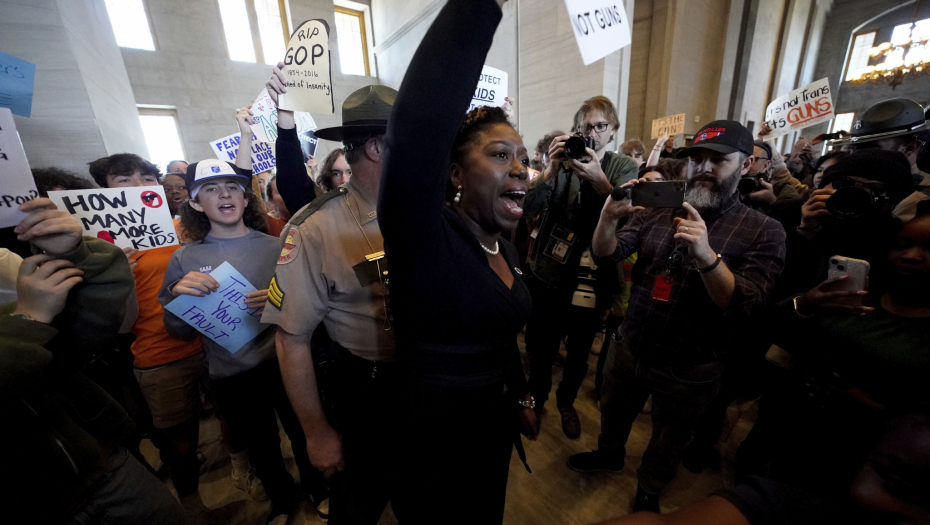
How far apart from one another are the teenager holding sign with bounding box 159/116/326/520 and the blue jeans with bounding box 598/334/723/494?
1.92 meters

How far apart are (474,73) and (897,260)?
68.4 inches

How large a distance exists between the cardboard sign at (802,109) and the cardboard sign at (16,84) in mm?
6053

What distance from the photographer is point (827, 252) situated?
1.81m

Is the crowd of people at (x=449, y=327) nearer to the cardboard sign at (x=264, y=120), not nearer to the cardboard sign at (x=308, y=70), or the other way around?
the cardboard sign at (x=308, y=70)

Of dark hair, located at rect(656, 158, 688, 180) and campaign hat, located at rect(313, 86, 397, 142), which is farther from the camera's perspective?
dark hair, located at rect(656, 158, 688, 180)

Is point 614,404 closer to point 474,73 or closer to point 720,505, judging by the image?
point 720,505

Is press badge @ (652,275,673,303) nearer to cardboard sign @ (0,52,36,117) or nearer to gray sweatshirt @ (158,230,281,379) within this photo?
gray sweatshirt @ (158,230,281,379)

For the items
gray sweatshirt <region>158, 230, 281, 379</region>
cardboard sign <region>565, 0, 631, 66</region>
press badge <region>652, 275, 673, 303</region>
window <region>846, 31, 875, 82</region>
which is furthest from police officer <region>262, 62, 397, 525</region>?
window <region>846, 31, 875, 82</region>

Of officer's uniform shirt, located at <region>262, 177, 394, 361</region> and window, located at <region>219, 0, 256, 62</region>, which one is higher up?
window, located at <region>219, 0, 256, 62</region>

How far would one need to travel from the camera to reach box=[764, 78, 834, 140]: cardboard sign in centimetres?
411

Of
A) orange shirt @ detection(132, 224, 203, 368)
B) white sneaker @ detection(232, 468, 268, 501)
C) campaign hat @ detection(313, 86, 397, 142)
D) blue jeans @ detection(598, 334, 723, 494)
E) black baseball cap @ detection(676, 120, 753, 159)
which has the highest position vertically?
campaign hat @ detection(313, 86, 397, 142)

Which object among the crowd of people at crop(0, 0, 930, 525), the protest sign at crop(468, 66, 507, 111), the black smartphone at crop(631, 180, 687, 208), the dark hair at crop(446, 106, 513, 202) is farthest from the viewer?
the protest sign at crop(468, 66, 507, 111)

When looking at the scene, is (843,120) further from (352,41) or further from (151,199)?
(151,199)

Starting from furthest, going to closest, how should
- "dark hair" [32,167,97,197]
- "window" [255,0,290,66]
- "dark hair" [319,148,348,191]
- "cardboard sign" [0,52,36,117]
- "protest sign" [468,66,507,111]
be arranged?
"window" [255,0,290,66] < "protest sign" [468,66,507,111] < "dark hair" [319,148,348,191] < "dark hair" [32,167,97,197] < "cardboard sign" [0,52,36,117]
